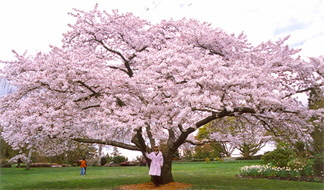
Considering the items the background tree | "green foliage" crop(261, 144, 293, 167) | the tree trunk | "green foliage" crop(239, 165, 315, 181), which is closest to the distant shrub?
"green foliage" crop(261, 144, 293, 167)

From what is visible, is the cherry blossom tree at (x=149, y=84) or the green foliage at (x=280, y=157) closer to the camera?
the cherry blossom tree at (x=149, y=84)

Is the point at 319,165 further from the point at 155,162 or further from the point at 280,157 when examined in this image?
the point at 155,162

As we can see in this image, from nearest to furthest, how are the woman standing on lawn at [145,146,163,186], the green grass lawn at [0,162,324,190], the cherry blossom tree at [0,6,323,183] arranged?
the cherry blossom tree at [0,6,323,183] → the woman standing on lawn at [145,146,163,186] → the green grass lawn at [0,162,324,190]

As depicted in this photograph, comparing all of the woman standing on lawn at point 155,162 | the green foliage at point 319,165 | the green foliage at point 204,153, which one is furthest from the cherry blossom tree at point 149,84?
the green foliage at point 204,153

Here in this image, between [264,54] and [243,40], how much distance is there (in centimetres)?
138

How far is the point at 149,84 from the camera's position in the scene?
1052 cm

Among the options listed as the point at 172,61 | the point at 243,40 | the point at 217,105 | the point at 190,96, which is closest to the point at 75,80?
the point at 172,61

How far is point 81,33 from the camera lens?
13.5 meters

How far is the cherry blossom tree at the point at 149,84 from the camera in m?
9.76

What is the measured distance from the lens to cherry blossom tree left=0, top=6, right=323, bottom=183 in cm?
976

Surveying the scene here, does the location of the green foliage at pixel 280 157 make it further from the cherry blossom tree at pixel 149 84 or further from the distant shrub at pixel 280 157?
the cherry blossom tree at pixel 149 84

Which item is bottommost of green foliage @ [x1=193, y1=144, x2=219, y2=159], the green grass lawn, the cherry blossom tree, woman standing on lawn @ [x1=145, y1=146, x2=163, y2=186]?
the green grass lawn

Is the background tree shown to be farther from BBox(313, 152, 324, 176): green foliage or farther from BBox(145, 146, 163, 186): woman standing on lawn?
BBox(145, 146, 163, 186): woman standing on lawn

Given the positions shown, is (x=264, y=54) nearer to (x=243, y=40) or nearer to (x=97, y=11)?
(x=243, y=40)
